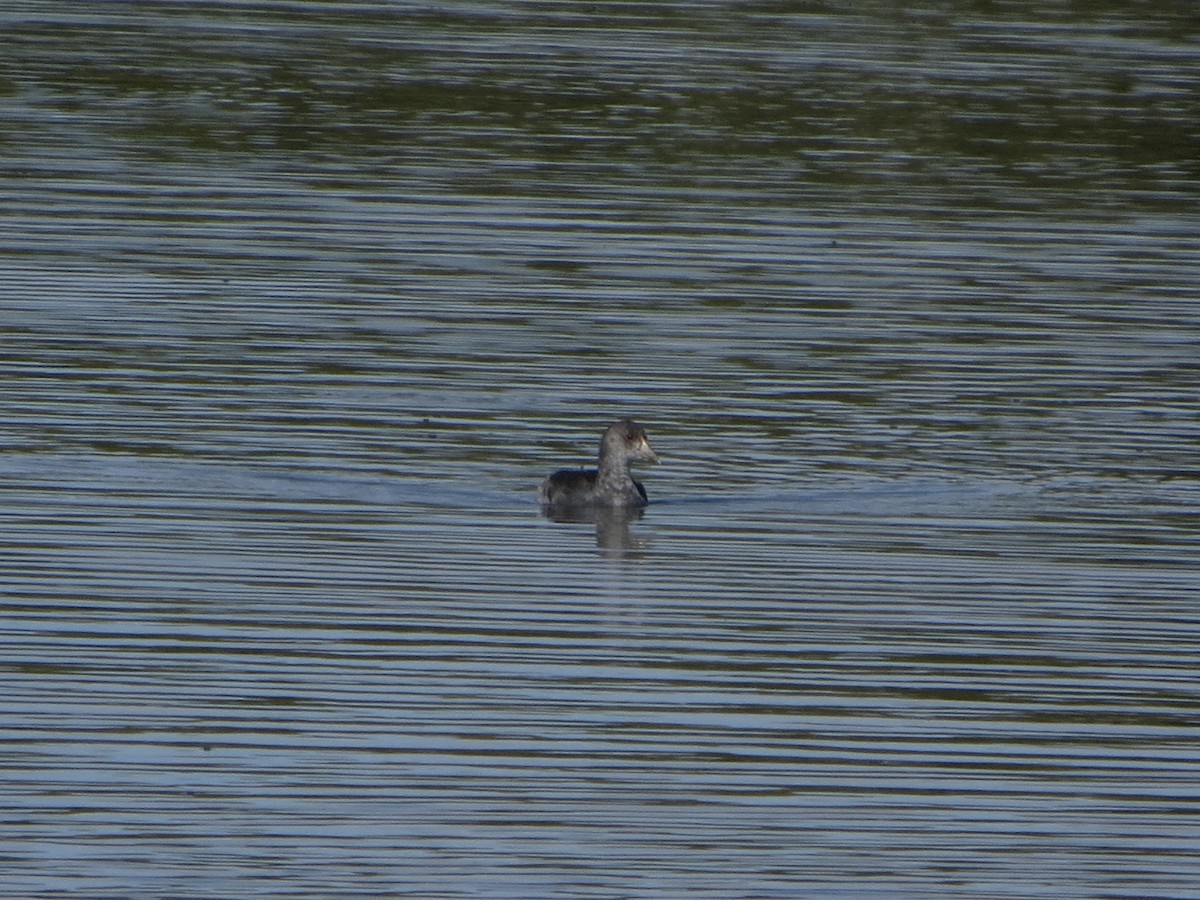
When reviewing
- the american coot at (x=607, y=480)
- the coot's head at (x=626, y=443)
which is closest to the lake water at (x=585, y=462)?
the american coot at (x=607, y=480)

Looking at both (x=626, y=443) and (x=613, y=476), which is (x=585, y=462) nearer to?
(x=626, y=443)

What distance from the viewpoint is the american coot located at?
16797mm

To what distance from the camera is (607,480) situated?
16.9 meters

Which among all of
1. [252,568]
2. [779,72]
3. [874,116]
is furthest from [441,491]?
[779,72]

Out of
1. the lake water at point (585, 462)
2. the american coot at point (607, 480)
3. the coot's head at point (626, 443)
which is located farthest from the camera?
the coot's head at point (626, 443)

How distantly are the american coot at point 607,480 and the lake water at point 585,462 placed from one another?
0.56 ft

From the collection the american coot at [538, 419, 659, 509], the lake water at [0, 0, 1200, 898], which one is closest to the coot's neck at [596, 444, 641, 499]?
the american coot at [538, 419, 659, 509]

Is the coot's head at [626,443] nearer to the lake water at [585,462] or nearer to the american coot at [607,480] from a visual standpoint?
the american coot at [607,480]

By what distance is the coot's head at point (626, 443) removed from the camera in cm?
1703

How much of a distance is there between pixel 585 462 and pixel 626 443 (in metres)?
1.57

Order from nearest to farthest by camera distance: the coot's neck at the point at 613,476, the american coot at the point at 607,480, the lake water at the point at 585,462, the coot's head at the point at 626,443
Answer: the lake water at the point at 585,462, the american coot at the point at 607,480, the coot's neck at the point at 613,476, the coot's head at the point at 626,443

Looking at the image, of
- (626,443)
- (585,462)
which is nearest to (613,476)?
(626,443)

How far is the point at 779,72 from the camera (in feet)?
122

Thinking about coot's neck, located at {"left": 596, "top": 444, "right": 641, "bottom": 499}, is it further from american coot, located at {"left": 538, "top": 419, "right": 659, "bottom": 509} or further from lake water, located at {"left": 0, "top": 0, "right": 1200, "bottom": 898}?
lake water, located at {"left": 0, "top": 0, "right": 1200, "bottom": 898}
